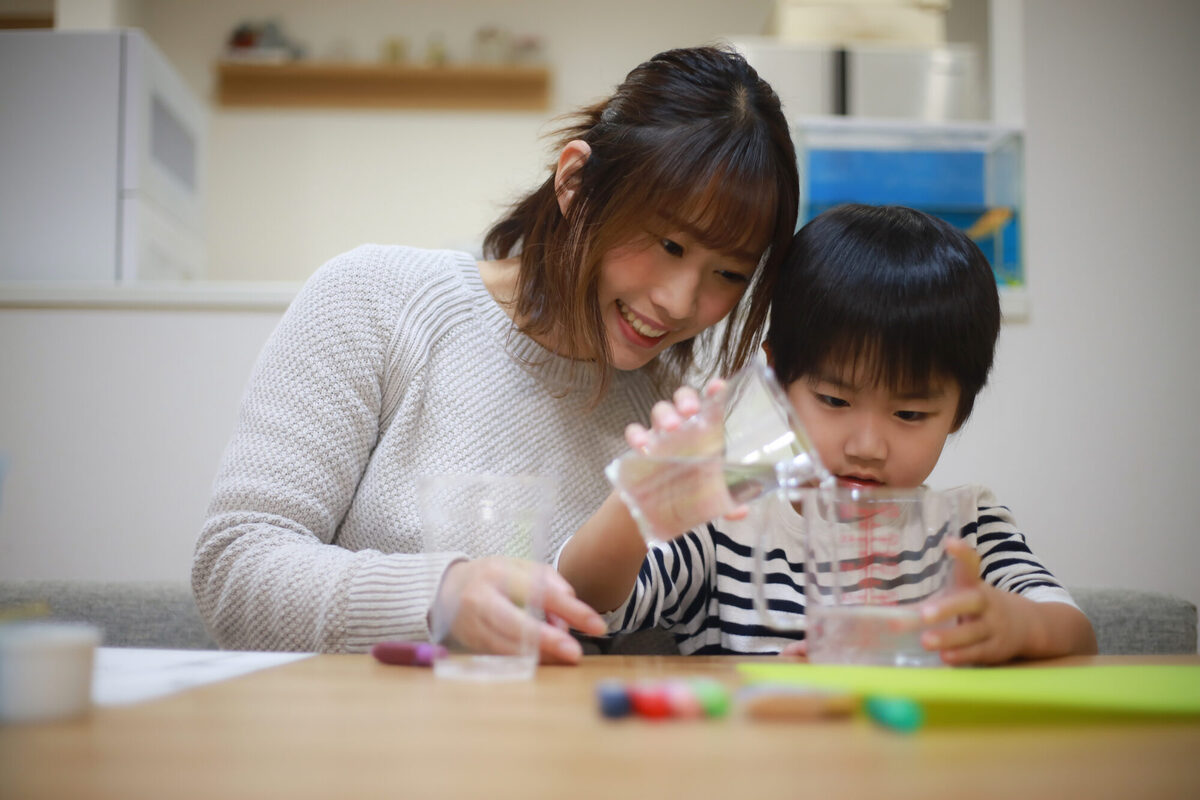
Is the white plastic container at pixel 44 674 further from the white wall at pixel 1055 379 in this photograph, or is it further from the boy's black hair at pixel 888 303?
the white wall at pixel 1055 379

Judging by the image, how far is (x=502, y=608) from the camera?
662 mm

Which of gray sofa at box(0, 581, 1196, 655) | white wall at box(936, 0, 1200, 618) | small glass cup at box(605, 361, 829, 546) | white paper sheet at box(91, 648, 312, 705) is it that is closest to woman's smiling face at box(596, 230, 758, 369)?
small glass cup at box(605, 361, 829, 546)

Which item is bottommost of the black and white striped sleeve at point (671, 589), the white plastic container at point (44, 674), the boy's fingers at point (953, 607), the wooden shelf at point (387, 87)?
the black and white striped sleeve at point (671, 589)

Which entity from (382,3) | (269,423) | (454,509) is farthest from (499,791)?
(382,3)

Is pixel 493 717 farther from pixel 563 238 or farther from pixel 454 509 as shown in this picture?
pixel 563 238

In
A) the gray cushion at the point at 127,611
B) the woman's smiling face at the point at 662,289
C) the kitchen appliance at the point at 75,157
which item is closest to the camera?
the woman's smiling face at the point at 662,289

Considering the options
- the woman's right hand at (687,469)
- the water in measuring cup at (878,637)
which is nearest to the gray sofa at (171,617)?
the water in measuring cup at (878,637)

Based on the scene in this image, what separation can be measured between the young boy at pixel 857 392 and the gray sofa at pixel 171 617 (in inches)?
15.0

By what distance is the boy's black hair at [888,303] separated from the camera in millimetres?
1048

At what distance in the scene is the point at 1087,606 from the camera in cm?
134

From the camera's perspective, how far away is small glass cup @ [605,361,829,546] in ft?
2.24

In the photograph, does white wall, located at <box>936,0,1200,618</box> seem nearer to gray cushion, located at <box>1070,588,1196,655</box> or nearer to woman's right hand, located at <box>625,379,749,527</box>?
gray cushion, located at <box>1070,588,1196,655</box>

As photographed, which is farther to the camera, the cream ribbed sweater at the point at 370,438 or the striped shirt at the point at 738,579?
the striped shirt at the point at 738,579

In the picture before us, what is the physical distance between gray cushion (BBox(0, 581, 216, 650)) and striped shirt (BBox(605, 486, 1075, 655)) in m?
0.60
